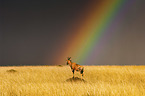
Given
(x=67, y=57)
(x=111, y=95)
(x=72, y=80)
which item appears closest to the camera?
(x=111, y=95)

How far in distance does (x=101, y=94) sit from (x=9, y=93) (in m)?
4.07

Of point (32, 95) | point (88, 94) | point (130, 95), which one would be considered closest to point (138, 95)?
point (130, 95)

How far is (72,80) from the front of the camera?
10406 millimetres

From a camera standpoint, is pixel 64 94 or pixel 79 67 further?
pixel 79 67

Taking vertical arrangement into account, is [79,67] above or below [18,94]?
above

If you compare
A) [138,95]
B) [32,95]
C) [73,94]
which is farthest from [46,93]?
[138,95]

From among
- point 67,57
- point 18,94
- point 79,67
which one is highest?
point 67,57

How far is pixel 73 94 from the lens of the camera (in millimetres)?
6637

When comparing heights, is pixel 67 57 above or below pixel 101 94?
above

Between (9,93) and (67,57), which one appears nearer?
(9,93)

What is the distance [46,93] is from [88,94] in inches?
72.3

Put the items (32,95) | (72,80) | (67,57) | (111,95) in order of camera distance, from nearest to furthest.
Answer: (111,95) → (32,95) → (67,57) → (72,80)

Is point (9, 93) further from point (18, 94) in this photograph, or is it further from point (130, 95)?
point (130, 95)

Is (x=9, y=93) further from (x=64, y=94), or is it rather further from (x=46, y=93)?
(x=64, y=94)
